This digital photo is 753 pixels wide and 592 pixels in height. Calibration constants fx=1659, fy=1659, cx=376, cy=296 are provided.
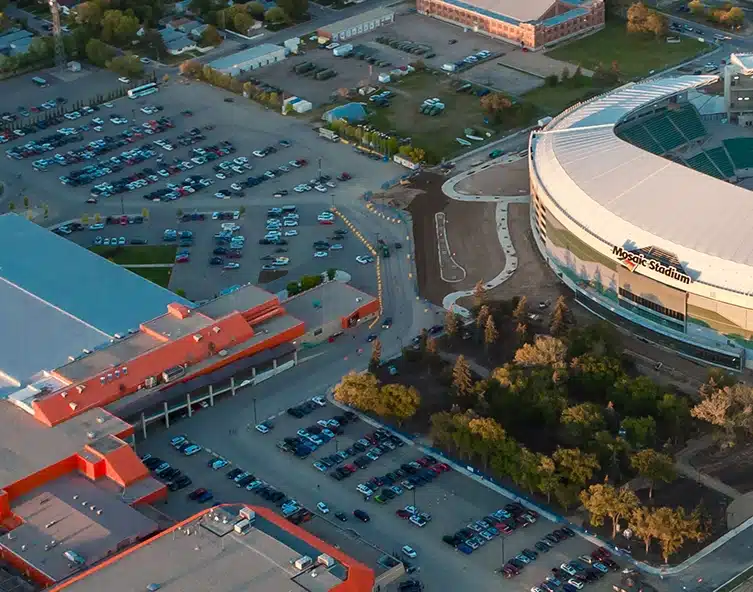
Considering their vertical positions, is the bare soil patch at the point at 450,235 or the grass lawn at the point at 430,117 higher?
the grass lawn at the point at 430,117

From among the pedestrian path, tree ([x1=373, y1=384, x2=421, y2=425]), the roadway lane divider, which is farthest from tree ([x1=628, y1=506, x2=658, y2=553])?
the roadway lane divider

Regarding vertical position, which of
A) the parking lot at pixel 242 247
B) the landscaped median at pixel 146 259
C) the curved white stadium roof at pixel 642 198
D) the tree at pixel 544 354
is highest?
the curved white stadium roof at pixel 642 198

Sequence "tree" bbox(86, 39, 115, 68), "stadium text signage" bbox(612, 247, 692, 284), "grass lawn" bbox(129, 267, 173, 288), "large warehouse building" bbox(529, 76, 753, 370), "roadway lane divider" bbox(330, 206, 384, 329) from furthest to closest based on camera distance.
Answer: "tree" bbox(86, 39, 115, 68) < "grass lawn" bbox(129, 267, 173, 288) < "roadway lane divider" bbox(330, 206, 384, 329) < "stadium text signage" bbox(612, 247, 692, 284) < "large warehouse building" bbox(529, 76, 753, 370)

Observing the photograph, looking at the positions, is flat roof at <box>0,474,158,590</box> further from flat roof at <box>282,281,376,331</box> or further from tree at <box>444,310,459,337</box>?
tree at <box>444,310,459,337</box>

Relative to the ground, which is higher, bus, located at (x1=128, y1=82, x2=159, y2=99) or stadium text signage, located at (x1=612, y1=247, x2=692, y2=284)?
stadium text signage, located at (x1=612, y1=247, x2=692, y2=284)

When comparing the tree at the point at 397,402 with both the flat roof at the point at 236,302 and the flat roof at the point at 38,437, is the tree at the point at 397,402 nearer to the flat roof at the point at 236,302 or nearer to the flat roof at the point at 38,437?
the flat roof at the point at 236,302

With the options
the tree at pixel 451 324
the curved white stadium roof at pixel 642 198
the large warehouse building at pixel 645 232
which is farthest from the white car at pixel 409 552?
the curved white stadium roof at pixel 642 198

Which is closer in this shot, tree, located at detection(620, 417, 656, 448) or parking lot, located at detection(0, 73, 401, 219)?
Answer: tree, located at detection(620, 417, 656, 448)

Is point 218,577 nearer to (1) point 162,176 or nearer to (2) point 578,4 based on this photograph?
(1) point 162,176
